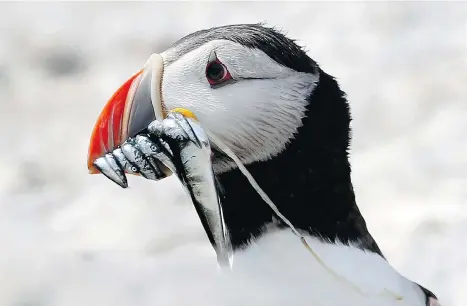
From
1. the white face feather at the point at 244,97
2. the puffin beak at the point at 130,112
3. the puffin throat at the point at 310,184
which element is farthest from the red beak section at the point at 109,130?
the puffin throat at the point at 310,184

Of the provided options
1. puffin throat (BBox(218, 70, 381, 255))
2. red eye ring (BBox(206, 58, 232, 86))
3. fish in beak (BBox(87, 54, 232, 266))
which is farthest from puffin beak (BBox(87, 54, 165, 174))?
puffin throat (BBox(218, 70, 381, 255))

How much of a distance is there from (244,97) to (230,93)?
0.10 ft

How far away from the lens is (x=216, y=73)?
1516 millimetres

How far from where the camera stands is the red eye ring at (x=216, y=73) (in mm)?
1509

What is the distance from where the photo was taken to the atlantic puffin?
1.51 metres

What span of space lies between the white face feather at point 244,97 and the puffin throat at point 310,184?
3cm

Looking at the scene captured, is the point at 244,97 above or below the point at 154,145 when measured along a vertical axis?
above

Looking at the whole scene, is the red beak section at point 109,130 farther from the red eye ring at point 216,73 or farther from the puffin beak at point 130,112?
the red eye ring at point 216,73

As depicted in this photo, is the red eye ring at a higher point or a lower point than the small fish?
higher

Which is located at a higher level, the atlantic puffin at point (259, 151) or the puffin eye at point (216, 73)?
the puffin eye at point (216, 73)

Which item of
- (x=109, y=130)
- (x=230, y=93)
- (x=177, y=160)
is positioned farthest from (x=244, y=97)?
(x=109, y=130)

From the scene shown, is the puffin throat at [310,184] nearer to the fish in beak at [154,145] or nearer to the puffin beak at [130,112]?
the fish in beak at [154,145]

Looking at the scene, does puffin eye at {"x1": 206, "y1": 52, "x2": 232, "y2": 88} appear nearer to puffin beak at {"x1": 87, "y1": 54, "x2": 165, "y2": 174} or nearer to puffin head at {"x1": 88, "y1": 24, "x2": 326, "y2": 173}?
puffin head at {"x1": 88, "y1": 24, "x2": 326, "y2": 173}

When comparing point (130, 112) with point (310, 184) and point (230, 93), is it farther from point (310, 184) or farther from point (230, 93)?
point (310, 184)
